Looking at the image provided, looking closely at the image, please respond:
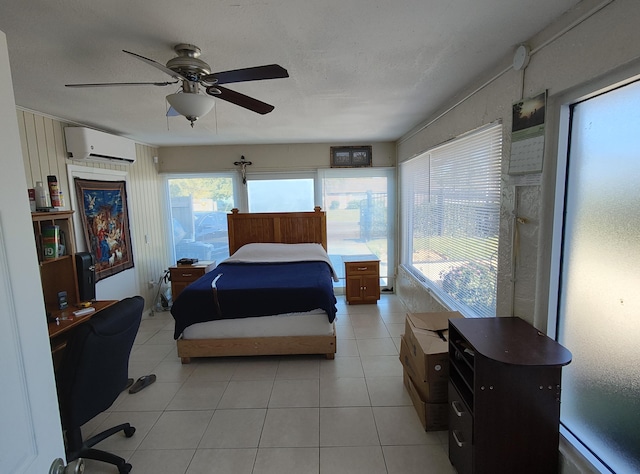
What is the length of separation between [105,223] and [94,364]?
2440 millimetres

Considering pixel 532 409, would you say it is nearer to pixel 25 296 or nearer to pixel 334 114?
pixel 25 296

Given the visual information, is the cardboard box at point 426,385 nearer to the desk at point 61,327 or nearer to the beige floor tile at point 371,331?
the beige floor tile at point 371,331

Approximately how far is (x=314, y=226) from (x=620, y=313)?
3.61m

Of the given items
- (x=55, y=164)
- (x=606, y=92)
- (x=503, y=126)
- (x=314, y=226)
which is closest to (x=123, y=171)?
(x=55, y=164)

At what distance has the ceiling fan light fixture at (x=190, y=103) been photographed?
66.8 inches

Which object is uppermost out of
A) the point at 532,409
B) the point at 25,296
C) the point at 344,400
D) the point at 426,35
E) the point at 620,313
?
the point at 426,35

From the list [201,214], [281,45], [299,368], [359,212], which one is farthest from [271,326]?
[201,214]

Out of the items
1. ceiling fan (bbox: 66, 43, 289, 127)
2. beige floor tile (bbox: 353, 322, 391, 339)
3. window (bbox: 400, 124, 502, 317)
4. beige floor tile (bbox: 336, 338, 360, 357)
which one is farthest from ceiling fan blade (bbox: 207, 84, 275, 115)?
beige floor tile (bbox: 353, 322, 391, 339)

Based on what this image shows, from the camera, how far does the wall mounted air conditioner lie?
312 centimetres

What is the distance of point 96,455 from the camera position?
1.82m

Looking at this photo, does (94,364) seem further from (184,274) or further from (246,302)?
(184,274)

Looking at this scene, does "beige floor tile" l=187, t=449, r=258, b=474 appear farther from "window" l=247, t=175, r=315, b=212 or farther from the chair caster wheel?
"window" l=247, t=175, r=315, b=212

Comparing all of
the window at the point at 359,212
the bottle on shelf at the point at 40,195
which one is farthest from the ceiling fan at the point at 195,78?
the window at the point at 359,212

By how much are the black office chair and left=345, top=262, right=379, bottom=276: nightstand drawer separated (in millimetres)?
2893
